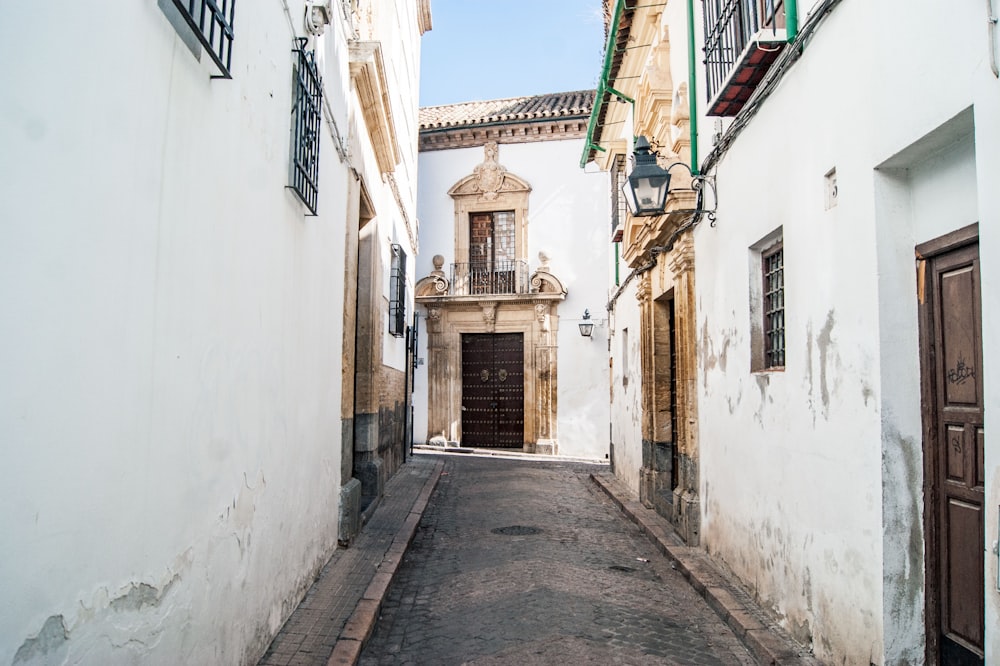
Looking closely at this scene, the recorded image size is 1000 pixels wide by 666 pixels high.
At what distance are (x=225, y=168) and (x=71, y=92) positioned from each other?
4.30 ft

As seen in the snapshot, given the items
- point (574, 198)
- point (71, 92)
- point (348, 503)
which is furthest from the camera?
point (574, 198)

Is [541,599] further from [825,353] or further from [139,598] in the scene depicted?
[139,598]

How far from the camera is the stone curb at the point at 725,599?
4.20 meters

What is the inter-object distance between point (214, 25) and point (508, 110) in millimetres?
18067

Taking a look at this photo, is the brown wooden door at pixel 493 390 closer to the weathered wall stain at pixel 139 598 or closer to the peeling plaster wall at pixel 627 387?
the peeling plaster wall at pixel 627 387

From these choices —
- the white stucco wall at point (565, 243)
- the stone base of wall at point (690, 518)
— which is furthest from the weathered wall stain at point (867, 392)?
the white stucco wall at point (565, 243)

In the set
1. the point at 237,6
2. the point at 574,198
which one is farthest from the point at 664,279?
the point at 574,198

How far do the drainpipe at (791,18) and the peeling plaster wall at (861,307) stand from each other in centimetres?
19

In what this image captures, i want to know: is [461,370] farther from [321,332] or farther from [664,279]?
[321,332]

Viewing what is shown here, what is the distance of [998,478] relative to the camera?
2.49 m

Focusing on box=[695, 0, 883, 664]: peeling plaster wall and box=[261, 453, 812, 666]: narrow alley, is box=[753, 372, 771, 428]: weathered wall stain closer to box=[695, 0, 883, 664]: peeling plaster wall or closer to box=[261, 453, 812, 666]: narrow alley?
box=[695, 0, 883, 664]: peeling plaster wall

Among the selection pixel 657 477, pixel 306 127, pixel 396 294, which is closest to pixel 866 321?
pixel 306 127

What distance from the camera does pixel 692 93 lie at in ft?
23.1

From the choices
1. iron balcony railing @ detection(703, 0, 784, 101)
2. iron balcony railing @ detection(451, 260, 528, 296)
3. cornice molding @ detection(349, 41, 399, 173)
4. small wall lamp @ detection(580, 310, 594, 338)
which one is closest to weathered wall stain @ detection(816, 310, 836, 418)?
iron balcony railing @ detection(703, 0, 784, 101)
